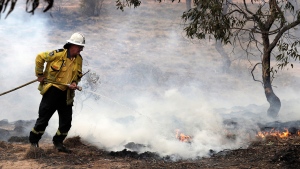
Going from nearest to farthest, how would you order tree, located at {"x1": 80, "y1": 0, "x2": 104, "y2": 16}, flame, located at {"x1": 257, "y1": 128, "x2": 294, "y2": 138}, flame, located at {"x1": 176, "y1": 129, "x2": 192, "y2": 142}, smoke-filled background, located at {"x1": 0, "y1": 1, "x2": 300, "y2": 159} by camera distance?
1. flame, located at {"x1": 176, "y1": 129, "x2": 192, "y2": 142}
2. flame, located at {"x1": 257, "y1": 128, "x2": 294, "y2": 138}
3. smoke-filled background, located at {"x1": 0, "y1": 1, "x2": 300, "y2": 159}
4. tree, located at {"x1": 80, "y1": 0, "x2": 104, "y2": 16}

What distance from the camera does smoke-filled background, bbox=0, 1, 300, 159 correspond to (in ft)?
26.8

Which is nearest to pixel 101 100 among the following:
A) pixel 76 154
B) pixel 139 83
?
pixel 139 83

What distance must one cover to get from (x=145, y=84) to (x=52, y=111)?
45.1 ft

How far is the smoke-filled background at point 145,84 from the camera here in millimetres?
8180

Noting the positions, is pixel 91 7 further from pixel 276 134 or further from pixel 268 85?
pixel 276 134

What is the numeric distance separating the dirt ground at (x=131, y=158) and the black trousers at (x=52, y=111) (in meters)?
0.27

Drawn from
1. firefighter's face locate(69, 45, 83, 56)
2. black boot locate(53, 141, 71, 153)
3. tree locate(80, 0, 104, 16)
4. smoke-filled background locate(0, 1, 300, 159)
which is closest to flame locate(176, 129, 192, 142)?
smoke-filled background locate(0, 1, 300, 159)

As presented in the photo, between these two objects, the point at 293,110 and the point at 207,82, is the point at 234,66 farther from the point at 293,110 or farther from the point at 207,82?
the point at 293,110

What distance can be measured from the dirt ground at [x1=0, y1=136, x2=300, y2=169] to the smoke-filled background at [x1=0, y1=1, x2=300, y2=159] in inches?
17.9

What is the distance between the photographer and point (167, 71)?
21.4 m

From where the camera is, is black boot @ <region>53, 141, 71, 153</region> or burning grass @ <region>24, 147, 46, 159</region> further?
black boot @ <region>53, 141, 71, 153</region>

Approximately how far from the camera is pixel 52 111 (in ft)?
21.2

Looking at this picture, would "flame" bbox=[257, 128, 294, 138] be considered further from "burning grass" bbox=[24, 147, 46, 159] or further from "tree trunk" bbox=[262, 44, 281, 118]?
"burning grass" bbox=[24, 147, 46, 159]

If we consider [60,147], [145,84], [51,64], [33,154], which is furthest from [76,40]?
[145,84]
